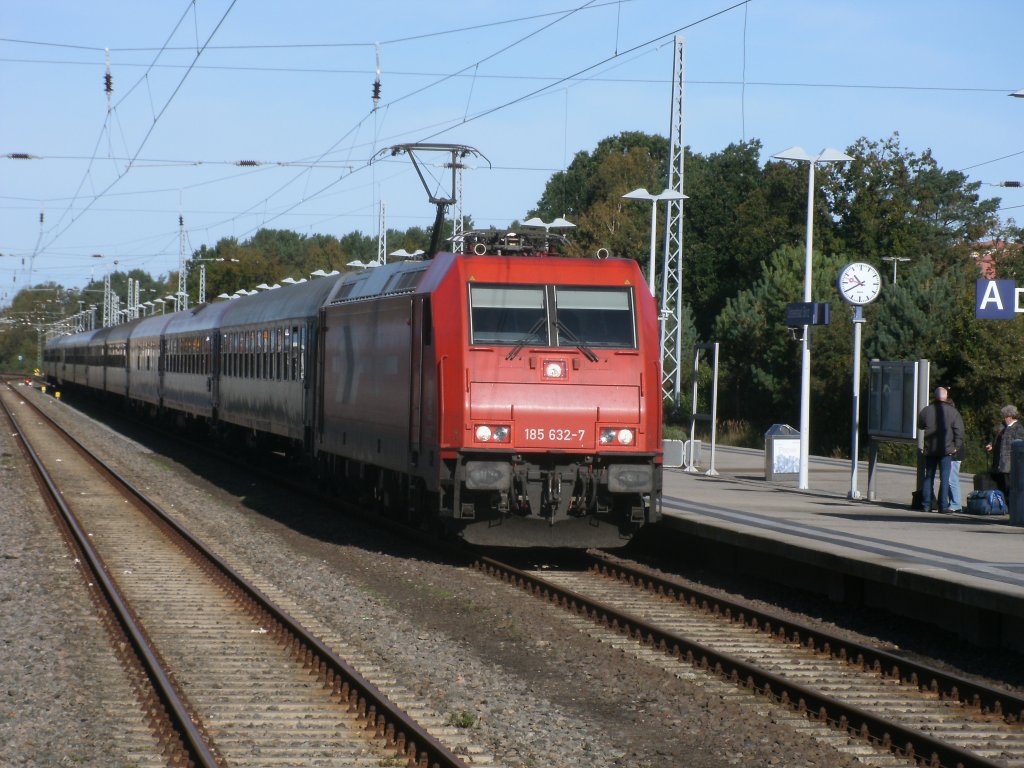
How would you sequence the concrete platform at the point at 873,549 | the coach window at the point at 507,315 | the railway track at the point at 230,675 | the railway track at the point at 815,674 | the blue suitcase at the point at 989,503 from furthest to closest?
1. the blue suitcase at the point at 989,503
2. the coach window at the point at 507,315
3. the concrete platform at the point at 873,549
4. the railway track at the point at 815,674
5. the railway track at the point at 230,675

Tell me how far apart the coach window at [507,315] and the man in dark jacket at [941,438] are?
19.5 ft

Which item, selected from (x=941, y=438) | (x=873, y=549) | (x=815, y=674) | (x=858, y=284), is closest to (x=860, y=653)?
(x=815, y=674)

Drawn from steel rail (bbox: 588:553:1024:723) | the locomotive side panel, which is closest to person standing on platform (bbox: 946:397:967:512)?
steel rail (bbox: 588:553:1024:723)

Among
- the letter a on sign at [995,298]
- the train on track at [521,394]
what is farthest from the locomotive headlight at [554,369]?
the letter a on sign at [995,298]

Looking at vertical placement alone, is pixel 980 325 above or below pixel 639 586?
above

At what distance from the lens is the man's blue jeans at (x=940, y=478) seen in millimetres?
18391

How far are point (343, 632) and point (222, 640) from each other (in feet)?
3.14

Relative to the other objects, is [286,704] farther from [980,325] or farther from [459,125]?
[980,325]

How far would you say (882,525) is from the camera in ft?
54.9

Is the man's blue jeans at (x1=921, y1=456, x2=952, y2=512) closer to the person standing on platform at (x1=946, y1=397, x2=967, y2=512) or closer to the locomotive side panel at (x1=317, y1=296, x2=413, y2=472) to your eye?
the person standing on platform at (x1=946, y1=397, x2=967, y2=512)

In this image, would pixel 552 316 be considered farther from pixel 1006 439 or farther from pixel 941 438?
pixel 1006 439

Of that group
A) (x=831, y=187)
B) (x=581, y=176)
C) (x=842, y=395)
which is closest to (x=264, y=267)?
(x=581, y=176)

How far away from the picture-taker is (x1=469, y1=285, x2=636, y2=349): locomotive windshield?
48.8ft

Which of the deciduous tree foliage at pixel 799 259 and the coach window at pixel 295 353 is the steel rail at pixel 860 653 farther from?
the deciduous tree foliage at pixel 799 259
